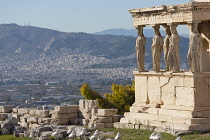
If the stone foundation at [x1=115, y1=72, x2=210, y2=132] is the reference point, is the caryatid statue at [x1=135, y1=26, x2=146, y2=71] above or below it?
above

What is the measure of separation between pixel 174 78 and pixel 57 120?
552 centimetres

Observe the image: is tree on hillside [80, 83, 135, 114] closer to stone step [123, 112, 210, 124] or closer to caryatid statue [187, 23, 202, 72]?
Result: stone step [123, 112, 210, 124]

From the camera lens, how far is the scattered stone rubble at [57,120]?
24.3 metres

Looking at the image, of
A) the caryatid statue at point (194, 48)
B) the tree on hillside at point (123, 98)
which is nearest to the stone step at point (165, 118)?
the caryatid statue at point (194, 48)

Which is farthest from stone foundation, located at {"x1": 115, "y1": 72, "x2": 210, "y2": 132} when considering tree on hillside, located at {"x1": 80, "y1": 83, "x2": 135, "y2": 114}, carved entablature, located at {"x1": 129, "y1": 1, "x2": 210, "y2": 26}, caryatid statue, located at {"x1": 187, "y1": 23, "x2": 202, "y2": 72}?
tree on hillside, located at {"x1": 80, "y1": 83, "x2": 135, "y2": 114}

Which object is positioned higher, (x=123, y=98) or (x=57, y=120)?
(x=123, y=98)

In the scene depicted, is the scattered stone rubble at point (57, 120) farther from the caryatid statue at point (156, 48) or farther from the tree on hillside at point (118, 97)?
the tree on hillside at point (118, 97)

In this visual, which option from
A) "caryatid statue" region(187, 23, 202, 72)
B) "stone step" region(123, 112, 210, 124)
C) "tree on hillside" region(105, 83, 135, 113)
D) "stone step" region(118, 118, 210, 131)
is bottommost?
"stone step" region(118, 118, 210, 131)

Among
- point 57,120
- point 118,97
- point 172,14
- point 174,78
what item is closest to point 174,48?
point 174,78

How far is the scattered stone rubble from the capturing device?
24.3 meters

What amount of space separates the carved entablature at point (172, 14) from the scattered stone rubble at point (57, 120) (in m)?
3.46

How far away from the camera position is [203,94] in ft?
72.4

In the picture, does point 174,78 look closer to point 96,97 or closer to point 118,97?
point 96,97

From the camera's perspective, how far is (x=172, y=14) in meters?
23.0
